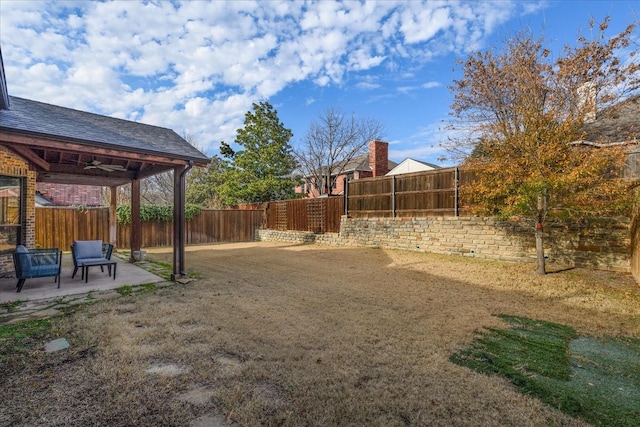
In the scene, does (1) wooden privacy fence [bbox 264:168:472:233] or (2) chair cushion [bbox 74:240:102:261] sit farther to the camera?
(1) wooden privacy fence [bbox 264:168:472:233]

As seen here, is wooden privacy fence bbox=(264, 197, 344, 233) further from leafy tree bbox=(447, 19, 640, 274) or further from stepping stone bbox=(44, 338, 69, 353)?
stepping stone bbox=(44, 338, 69, 353)

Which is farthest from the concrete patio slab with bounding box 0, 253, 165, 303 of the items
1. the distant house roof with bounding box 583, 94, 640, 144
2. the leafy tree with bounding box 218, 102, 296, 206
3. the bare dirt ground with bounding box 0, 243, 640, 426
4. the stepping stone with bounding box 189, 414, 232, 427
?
the leafy tree with bounding box 218, 102, 296, 206

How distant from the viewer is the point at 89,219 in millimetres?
12188

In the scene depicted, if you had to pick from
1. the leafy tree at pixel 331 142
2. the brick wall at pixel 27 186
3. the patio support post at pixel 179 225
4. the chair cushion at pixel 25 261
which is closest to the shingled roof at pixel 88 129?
the patio support post at pixel 179 225

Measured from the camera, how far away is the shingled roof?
5.09 metres

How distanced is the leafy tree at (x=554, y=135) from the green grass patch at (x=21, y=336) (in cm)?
781

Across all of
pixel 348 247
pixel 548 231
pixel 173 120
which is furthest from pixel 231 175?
pixel 548 231

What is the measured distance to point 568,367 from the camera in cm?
280

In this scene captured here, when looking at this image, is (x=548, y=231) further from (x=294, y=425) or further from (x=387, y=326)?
(x=294, y=425)

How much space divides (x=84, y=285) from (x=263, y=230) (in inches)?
466

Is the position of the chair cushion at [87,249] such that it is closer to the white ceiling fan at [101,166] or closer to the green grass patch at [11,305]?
the white ceiling fan at [101,166]

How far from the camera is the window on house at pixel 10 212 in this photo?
5.77 metres

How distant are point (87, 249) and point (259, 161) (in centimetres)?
1417

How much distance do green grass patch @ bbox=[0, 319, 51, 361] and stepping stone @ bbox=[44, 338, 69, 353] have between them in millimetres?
122
